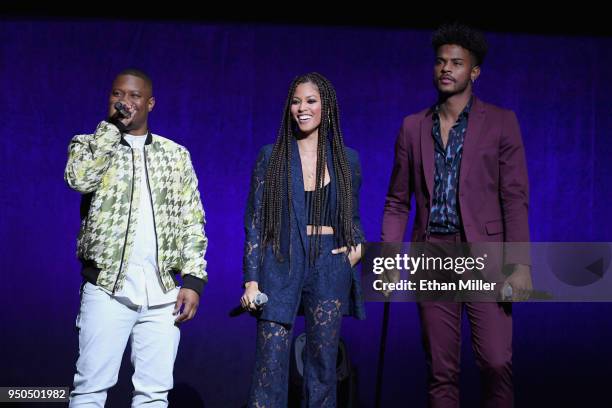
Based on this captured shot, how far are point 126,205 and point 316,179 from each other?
64cm

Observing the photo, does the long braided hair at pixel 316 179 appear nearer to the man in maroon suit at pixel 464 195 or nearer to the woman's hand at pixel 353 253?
the woman's hand at pixel 353 253

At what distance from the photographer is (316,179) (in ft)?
10.3

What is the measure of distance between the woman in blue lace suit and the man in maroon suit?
0.91 ft

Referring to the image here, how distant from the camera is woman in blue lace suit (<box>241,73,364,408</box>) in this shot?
3.00 m

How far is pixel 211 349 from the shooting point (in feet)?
16.6

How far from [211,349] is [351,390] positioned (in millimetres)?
1569

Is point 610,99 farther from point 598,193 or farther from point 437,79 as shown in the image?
point 437,79

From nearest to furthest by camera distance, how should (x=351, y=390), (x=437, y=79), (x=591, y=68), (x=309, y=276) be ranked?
(x=309, y=276)
(x=437, y=79)
(x=351, y=390)
(x=591, y=68)

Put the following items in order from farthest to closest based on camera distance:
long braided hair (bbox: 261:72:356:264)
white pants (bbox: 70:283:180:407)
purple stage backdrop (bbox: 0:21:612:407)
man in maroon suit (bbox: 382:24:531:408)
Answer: purple stage backdrop (bbox: 0:21:612:407)
man in maroon suit (bbox: 382:24:531:408)
long braided hair (bbox: 261:72:356:264)
white pants (bbox: 70:283:180:407)

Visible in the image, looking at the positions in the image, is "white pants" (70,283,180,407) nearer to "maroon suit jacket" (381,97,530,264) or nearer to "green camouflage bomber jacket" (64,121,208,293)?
"green camouflage bomber jacket" (64,121,208,293)

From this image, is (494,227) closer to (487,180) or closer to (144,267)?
(487,180)

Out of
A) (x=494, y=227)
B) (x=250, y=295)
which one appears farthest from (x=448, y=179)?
(x=250, y=295)

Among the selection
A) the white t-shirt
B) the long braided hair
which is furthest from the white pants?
the long braided hair

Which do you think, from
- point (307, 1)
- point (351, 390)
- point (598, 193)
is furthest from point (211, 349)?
point (598, 193)
